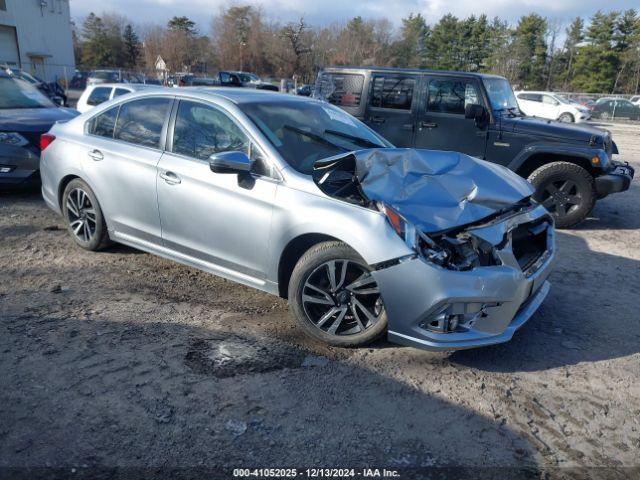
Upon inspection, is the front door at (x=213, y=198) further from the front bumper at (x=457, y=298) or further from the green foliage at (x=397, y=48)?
the green foliage at (x=397, y=48)

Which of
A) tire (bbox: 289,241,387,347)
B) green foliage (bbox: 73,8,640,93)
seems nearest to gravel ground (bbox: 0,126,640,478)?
tire (bbox: 289,241,387,347)

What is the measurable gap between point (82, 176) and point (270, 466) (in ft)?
11.9

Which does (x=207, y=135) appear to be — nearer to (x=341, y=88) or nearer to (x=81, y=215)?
(x=81, y=215)

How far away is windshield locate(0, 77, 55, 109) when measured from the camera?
26.6 feet

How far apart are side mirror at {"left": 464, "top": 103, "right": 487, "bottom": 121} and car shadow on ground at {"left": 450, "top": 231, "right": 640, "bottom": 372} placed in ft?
7.93

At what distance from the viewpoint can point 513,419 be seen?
116 inches

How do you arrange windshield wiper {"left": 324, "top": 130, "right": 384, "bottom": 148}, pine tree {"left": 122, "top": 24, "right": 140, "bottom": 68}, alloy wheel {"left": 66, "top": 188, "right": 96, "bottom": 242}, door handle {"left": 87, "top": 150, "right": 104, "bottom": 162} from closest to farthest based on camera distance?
windshield wiper {"left": 324, "top": 130, "right": 384, "bottom": 148}
door handle {"left": 87, "top": 150, "right": 104, "bottom": 162}
alloy wheel {"left": 66, "top": 188, "right": 96, "bottom": 242}
pine tree {"left": 122, "top": 24, "right": 140, "bottom": 68}

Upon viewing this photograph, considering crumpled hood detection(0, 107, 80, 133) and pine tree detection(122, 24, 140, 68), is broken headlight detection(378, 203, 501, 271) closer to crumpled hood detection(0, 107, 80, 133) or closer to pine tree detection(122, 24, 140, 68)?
crumpled hood detection(0, 107, 80, 133)

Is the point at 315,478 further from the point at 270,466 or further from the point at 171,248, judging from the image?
the point at 171,248

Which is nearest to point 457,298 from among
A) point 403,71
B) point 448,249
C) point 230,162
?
point 448,249

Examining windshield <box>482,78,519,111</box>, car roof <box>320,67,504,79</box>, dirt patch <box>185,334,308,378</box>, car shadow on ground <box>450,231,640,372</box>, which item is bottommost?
dirt patch <box>185,334,308,378</box>

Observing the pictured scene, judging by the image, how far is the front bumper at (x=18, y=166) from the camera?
7.06 meters

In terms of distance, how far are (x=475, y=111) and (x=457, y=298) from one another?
4.59 m

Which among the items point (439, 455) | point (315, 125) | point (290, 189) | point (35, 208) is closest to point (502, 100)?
point (315, 125)
